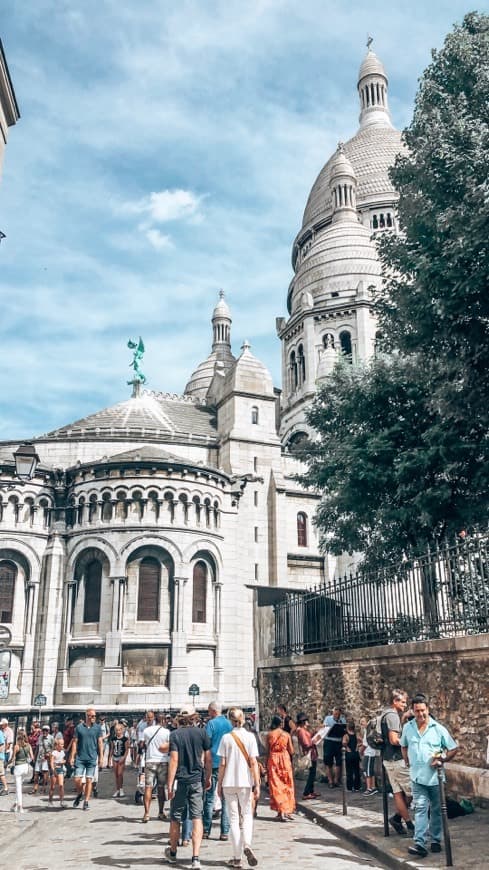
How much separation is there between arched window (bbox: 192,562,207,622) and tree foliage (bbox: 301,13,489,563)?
13117 millimetres

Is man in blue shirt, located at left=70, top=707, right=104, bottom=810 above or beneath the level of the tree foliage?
beneath

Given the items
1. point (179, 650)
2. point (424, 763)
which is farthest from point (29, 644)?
point (424, 763)

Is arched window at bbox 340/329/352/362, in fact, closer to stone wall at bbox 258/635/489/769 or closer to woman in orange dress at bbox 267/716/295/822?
stone wall at bbox 258/635/489/769

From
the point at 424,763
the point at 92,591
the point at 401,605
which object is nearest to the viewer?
the point at 424,763

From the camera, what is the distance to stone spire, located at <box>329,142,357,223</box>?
201ft

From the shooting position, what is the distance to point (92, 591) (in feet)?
101

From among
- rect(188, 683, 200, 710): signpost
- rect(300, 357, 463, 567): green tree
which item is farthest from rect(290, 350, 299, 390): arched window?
rect(300, 357, 463, 567): green tree

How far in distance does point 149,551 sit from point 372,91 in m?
70.4

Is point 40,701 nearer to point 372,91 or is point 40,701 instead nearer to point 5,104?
point 5,104

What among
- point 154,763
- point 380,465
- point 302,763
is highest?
point 380,465

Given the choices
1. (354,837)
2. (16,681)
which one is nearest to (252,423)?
(16,681)

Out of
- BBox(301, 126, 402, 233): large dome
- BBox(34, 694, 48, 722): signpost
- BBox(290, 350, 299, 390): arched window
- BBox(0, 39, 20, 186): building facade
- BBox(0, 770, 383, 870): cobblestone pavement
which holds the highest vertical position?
BBox(301, 126, 402, 233): large dome

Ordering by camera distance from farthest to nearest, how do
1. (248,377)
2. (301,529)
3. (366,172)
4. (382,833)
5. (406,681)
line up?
(366,172), (248,377), (301,529), (406,681), (382,833)

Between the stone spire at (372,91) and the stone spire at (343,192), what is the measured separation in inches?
757
